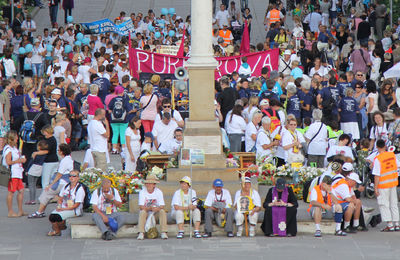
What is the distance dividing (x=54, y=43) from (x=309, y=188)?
14.7 metres

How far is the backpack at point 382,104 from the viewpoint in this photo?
23.3m

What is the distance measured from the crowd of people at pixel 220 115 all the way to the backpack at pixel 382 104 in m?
0.03

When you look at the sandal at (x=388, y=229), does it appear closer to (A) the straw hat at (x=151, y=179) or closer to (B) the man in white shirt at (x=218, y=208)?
(B) the man in white shirt at (x=218, y=208)

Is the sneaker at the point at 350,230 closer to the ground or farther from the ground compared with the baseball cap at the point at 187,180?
closer to the ground

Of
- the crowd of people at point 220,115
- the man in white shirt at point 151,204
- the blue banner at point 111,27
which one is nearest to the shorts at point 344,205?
the crowd of people at point 220,115

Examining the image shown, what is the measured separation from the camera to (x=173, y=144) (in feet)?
64.6

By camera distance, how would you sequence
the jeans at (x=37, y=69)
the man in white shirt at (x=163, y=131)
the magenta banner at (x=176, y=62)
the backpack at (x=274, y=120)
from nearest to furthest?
the man in white shirt at (x=163, y=131) < the backpack at (x=274, y=120) < the magenta banner at (x=176, y=62) < the jeans at (x=37, y=69)

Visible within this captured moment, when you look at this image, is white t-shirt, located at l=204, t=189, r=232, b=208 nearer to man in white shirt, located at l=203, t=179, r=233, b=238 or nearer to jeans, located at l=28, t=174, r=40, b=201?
man in white shirt, located at l=203, t=179, r=233, b=238

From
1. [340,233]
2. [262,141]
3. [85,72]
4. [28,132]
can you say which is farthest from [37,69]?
[340,233]

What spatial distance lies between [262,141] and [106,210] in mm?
4250

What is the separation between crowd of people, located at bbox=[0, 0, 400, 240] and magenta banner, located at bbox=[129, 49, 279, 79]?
0.26 m

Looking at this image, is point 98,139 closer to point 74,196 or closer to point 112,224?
point 74,196

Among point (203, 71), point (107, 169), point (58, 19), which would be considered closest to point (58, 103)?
point (107, 169)

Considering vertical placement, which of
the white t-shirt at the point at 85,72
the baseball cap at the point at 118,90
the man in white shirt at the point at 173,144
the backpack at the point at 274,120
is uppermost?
the white t-shirt at the point at 85,72
